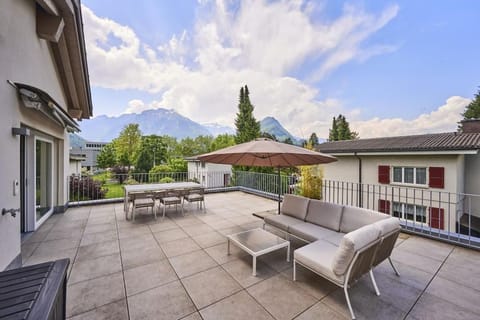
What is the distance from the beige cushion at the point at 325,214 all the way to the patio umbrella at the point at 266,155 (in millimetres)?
989

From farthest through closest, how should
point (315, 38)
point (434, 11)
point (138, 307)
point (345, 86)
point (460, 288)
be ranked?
point (345, 86) → point (315, 38) → point (434, 11) → point (460, 288) → point (138, 307)

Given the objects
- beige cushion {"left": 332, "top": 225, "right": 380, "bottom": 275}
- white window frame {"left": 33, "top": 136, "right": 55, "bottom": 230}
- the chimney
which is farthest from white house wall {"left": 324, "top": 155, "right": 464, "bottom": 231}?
white window frame {"left": 33, "top": 136, "right": 55, "bottom": 230}

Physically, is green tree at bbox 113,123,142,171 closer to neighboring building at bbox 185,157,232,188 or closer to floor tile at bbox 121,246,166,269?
neighboring building at bbox 185,157,232,188

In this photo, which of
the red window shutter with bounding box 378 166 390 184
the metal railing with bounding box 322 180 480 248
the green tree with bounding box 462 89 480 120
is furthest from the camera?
the green tree with bounding box 462 89 480 120

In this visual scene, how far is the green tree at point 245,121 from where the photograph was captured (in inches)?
830

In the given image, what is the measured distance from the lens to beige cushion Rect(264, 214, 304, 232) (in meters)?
3.80

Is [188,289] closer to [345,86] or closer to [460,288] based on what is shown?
[460,288]

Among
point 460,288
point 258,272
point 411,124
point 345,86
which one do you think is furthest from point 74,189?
point 411,124

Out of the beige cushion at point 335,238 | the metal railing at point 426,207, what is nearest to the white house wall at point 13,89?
the beige cushion at point 335,238

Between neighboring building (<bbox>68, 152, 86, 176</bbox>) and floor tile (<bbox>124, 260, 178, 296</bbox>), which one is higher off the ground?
neighboring building (<bbox>68, 152, 86, 176</bbox>)

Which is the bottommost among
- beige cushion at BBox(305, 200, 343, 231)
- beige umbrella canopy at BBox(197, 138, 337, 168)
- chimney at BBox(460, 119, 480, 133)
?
beige cushion at BBox(305, 200, 343, 231)

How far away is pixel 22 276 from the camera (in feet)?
4.38

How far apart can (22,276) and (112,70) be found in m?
13.8

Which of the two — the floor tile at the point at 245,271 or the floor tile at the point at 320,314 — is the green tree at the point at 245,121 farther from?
the floor tile at the point at 320,314
